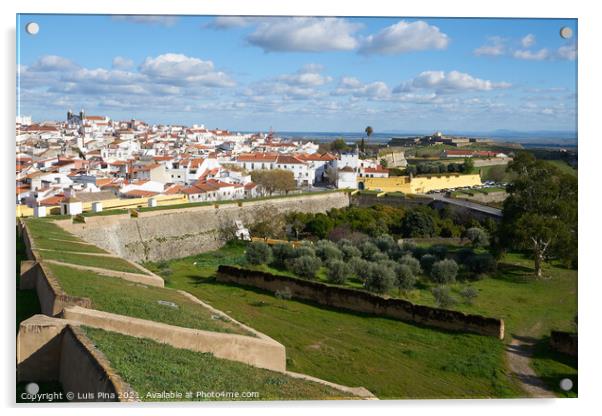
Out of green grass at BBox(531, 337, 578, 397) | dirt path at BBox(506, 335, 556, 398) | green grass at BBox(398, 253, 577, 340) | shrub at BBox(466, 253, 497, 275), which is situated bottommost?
dirt path at BBox(506, 335, 556, 398)

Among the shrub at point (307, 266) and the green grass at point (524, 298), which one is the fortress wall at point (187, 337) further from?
the shrub at point (307, 266)

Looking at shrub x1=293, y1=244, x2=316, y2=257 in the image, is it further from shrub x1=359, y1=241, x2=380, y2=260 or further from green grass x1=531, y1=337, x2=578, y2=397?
green grass x1=531, y1=337, x2=578, y2=397

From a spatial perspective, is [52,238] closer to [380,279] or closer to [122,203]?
[380,279]

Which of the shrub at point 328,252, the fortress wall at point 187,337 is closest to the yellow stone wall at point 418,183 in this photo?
the shrub at point 328,252

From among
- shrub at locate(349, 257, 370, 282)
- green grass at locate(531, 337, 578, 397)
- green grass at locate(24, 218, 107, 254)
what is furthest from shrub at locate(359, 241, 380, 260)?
green grass at locate(531, 337, 578, 397)

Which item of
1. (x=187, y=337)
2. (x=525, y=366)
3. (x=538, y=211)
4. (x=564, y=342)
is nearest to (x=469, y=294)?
(x=538, y=211)

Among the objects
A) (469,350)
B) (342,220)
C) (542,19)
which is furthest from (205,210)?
(542,19)
